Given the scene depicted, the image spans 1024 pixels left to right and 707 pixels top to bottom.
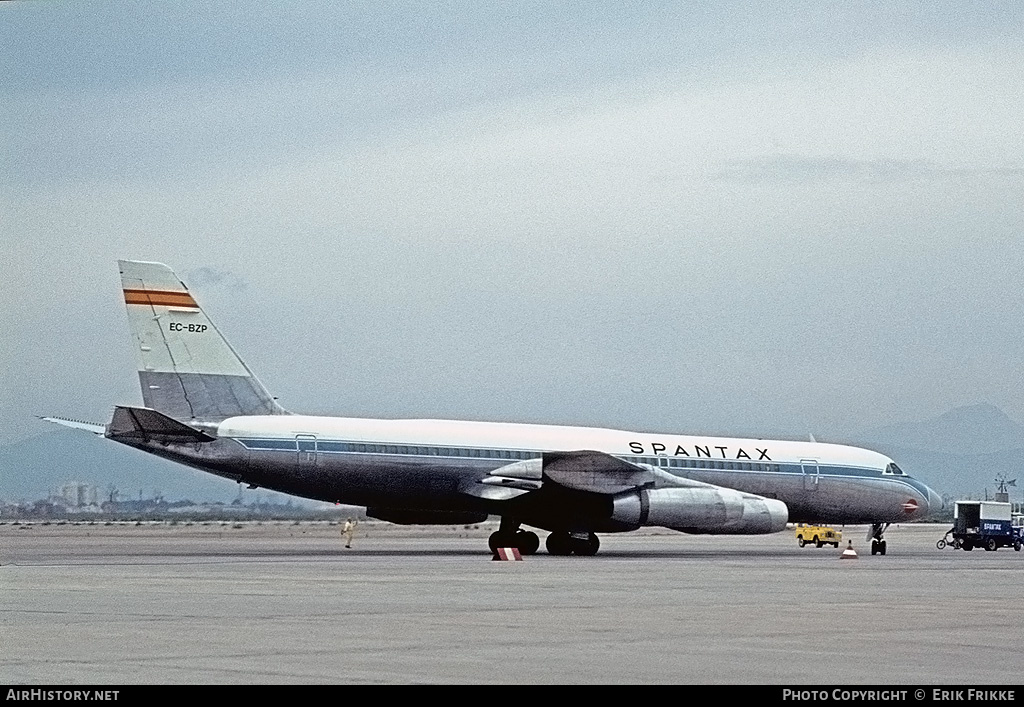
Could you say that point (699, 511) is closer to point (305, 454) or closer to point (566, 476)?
point (566, 476)

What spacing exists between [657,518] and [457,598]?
19397 mm

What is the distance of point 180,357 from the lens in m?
40.5

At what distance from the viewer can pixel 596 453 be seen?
40.6 meters

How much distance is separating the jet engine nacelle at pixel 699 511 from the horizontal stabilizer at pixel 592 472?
487 millimetres

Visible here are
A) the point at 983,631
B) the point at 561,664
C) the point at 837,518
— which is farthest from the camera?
the point at 837,518

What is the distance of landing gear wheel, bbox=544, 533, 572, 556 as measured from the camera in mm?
42156

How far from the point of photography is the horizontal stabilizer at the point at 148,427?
37.9 metres

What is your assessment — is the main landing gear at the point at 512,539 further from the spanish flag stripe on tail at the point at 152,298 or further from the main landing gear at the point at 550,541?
the spanish flag stripe on tail at the point at 152,298

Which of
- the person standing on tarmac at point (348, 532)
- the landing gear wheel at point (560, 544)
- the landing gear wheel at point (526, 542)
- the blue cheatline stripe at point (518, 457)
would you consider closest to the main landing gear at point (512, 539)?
the landing gear wheel at point (526, 542)

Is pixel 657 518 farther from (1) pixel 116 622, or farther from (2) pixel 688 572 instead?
(1) pixel 116 622

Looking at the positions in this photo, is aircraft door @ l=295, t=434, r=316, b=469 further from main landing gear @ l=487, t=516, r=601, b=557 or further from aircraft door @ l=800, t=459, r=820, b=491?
aircraft door @ l=800, t=459, r=820, b=491

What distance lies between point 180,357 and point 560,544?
1051cm
